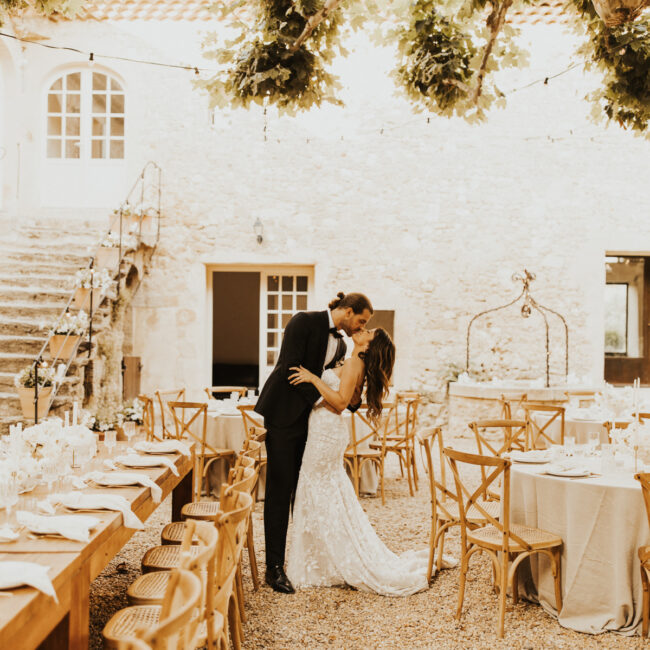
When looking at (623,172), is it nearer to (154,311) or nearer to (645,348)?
(645,348)

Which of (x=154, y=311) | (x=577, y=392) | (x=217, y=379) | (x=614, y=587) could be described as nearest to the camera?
(x=614, y=587)

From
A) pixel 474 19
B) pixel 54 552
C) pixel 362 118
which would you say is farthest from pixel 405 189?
pixel 54 552

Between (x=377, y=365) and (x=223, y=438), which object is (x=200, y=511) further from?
(x=223, y=438)

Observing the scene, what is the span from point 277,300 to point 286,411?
5.97 m

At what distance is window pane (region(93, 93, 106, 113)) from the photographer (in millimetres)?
9602

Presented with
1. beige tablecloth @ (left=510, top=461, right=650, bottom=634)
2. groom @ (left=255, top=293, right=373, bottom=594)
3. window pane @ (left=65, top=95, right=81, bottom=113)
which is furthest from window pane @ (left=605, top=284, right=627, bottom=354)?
groom @ (left=255, top=293, right=373, bottom=594)

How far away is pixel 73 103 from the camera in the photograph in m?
9.63

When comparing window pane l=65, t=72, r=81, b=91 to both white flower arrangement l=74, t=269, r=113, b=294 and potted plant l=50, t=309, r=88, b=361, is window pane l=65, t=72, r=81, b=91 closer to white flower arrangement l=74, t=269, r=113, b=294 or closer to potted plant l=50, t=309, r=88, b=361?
white flower arrangement l=74, t=269, r=113, b=294

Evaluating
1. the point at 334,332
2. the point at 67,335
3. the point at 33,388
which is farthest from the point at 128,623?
the point at 67,335

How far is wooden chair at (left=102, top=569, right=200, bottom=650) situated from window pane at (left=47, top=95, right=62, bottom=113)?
879cm

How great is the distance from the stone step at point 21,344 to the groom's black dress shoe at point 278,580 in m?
4.27

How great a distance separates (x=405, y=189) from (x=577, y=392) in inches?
138

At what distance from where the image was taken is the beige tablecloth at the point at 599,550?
3229mm

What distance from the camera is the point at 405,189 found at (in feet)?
30.8
